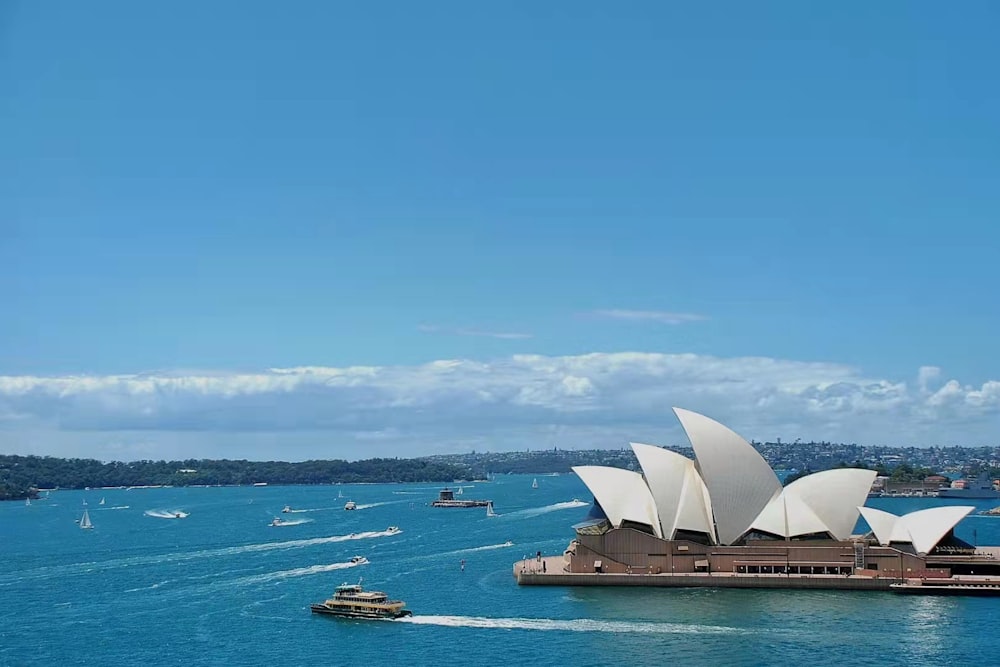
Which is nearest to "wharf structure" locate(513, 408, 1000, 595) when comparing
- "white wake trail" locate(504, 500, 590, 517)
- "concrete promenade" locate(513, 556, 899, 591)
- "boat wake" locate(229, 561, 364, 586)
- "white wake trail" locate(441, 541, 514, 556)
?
"concrete promenade" locate(513, 556, 899, 591)

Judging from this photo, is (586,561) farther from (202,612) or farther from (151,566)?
(151,566)

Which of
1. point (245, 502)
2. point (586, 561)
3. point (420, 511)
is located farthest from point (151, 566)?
point (245, 502)

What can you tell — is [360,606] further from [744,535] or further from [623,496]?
[744,535]

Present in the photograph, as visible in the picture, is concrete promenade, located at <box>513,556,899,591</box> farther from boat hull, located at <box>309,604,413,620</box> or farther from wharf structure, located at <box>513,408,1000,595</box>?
boat hull, located at <box>309,604,413,620</box>

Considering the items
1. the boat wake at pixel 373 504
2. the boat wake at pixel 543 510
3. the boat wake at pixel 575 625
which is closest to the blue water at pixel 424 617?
the boat wake at pixel 575 625

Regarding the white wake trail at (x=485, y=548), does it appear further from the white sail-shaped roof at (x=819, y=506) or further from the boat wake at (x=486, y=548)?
the white sail-shaped roof at (x=819, y=506)

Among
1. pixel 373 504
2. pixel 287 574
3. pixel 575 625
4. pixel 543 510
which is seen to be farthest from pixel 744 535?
pixel 373 504
